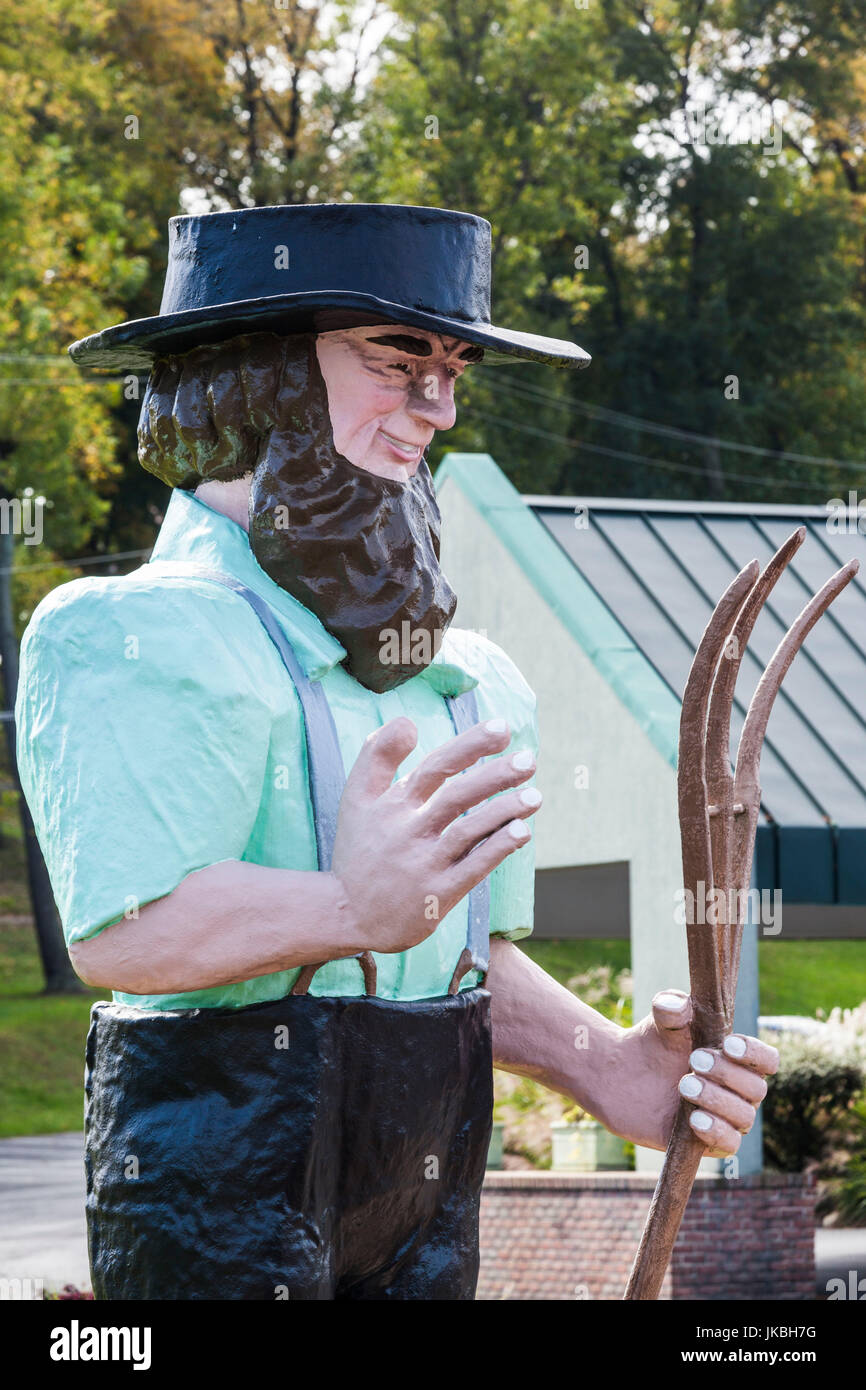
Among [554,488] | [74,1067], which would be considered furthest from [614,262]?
[74,1067]

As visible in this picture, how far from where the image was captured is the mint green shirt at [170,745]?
98.5 inches

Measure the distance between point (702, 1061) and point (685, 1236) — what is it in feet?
23.1

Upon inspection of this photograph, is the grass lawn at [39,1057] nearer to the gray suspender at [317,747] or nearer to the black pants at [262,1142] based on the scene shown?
the black pants at [262,1142]

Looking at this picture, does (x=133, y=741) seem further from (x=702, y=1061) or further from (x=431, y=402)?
(x=702, y=1061)

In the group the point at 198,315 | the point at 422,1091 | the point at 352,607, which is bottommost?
the point at 422,1091

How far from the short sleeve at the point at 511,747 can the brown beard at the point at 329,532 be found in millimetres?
343

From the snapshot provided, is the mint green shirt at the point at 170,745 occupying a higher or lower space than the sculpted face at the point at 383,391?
lower

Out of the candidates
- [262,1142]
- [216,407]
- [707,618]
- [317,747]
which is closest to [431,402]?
[216,407]

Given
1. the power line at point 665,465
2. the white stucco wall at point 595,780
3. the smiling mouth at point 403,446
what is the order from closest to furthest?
the smiling mouth at point 403,446 < the white stucco wall at point 595,780 < the power line at point 665,465

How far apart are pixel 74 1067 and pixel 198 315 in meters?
18.4

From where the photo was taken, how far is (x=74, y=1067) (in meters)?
20.2

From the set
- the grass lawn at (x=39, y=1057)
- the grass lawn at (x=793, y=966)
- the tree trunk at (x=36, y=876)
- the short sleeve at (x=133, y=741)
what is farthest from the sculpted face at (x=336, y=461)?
the tree trunk at (x=36, y=876)

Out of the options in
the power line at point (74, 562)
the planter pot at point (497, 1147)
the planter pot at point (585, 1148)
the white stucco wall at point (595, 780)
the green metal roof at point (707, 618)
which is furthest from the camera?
the power line at point (74, 562)
